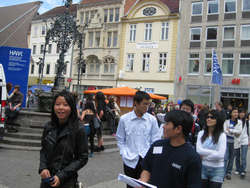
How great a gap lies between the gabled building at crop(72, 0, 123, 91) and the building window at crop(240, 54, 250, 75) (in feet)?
47.7

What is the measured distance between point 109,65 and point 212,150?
33444 mm

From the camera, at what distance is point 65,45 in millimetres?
12367

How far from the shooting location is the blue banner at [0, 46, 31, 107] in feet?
49.3

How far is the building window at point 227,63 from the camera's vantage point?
2956cm

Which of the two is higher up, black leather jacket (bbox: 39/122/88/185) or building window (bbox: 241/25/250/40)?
building window (bbox: 241/25/250/40)

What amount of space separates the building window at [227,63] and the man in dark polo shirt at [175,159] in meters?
28.9

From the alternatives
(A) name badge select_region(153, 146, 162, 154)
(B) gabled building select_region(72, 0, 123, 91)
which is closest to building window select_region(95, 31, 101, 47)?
(B) gabled building select_region(72, 0, 123, 91)

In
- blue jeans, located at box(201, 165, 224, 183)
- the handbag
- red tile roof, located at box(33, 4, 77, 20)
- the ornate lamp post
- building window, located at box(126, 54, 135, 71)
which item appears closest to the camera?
blue jeans, located at box(201, 165, 224, 183)

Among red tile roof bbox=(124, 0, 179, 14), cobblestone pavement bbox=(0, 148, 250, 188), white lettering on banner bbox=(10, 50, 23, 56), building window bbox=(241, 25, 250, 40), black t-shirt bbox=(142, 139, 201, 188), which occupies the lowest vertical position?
cobblestone pavement bbox=(0, 148, 250, 188)

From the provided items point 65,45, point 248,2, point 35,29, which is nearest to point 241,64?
point 248,2

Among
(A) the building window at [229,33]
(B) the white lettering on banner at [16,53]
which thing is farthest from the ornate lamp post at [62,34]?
(A) the building window at [229,33]

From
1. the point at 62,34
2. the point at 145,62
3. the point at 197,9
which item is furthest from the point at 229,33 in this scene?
the point at 62,34

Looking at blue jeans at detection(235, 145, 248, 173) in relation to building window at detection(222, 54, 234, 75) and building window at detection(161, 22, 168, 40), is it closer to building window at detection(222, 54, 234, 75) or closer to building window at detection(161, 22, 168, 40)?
building window at detection(222, 54, 234, 75)

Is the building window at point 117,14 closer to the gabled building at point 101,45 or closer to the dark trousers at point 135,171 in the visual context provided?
the gabled building at point 101,45
